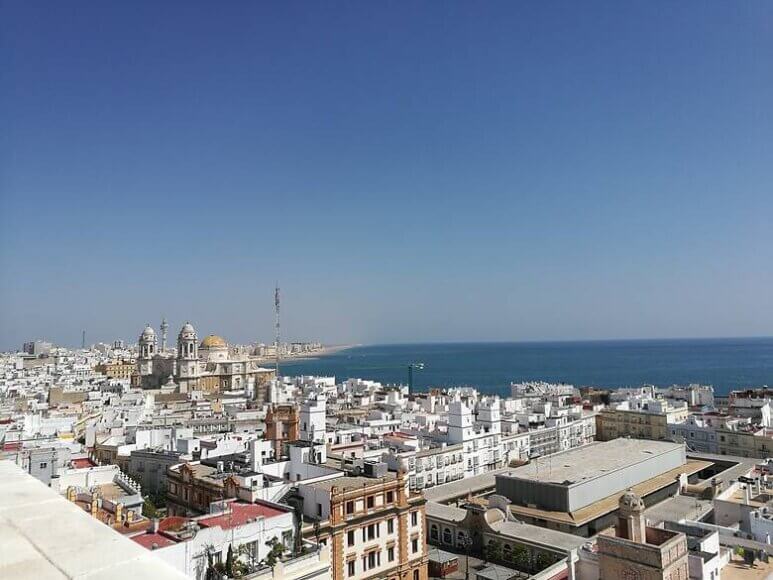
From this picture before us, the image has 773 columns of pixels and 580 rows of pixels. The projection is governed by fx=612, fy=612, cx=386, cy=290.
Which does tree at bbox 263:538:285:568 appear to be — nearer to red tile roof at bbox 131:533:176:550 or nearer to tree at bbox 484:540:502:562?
red tile roof at bbox 131:533:176:550

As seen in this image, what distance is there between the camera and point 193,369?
3639 inches

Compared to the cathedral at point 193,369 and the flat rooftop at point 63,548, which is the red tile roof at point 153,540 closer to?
the flat rooftop at point 63,548

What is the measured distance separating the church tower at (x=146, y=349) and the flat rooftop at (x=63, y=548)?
104 m

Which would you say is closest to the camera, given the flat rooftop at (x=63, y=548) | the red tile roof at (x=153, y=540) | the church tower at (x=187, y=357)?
the flat rooftop at (x=63, y=548)

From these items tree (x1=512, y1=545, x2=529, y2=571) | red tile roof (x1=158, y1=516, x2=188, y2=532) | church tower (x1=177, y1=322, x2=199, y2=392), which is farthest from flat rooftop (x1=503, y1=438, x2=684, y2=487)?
church tower (x1=177, y1=322, x2=199, y2=392)

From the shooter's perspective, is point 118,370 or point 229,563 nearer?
point 229,563

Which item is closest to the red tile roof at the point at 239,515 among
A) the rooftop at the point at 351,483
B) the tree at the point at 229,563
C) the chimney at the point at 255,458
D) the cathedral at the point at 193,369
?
the tree at the point at 229,563

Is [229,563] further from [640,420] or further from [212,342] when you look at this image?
[212,342]

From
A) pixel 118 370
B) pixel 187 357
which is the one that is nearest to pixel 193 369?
pixel 187 357

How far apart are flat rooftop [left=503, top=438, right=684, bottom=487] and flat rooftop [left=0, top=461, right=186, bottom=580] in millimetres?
33766

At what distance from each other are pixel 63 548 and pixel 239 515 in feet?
63.4

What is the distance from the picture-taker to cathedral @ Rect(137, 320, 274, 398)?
91562mm

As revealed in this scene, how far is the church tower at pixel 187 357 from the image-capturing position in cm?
9119

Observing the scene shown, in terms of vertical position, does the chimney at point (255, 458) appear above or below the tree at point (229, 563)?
above
